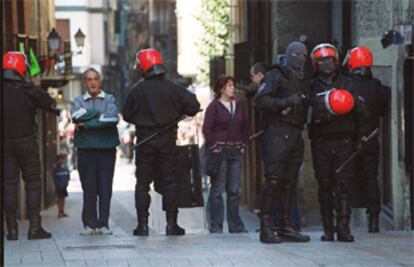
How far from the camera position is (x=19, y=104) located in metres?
13.8

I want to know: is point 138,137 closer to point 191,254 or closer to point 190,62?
point 191,254

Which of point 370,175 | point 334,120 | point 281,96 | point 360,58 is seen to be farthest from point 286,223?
point 360,58

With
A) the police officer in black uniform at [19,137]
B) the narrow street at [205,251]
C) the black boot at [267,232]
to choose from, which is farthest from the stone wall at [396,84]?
the police officer in black uniform at [19,137]

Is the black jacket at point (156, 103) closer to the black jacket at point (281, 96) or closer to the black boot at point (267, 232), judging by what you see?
the black jacket at point (281, 96)

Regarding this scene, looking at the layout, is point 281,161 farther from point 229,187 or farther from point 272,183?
point 229,187

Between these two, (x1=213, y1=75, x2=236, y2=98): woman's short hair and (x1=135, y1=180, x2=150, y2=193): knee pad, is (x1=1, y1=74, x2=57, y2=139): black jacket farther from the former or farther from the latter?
(x1=213, y1=75, x2=236, y2=98): woman's short hair

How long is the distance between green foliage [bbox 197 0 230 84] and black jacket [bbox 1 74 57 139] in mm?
22621

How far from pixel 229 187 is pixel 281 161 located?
3.18 m

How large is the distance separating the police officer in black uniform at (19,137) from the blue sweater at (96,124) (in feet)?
1.83

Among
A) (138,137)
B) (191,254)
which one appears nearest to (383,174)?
(138,137)

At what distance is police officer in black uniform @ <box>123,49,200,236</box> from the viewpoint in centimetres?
1430

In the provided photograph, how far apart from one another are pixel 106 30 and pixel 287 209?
68.7 meters

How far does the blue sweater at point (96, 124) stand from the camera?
14.5 meters

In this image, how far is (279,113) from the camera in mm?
13195
